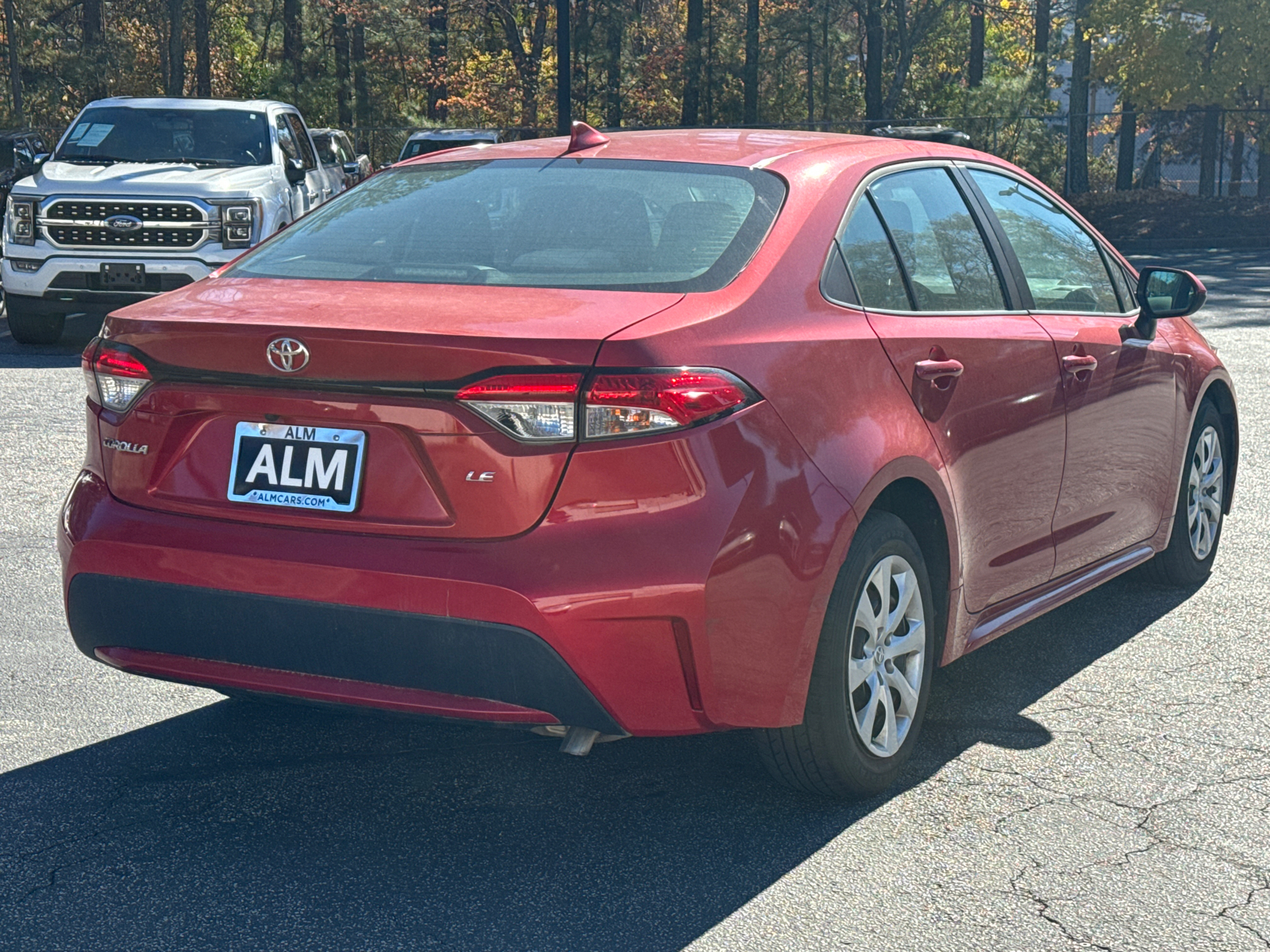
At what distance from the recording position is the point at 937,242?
4598mm

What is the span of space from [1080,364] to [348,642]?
2582mm

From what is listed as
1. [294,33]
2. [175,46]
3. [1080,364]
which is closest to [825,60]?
[294,33]

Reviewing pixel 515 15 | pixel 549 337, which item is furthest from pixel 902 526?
pixel 515 15

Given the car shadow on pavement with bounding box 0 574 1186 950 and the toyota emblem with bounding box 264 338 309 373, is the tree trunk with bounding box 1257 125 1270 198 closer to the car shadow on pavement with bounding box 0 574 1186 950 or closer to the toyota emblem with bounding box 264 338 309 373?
the car shadow on pavement with bounding box 0 574 1186 950

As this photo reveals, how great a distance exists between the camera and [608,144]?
15.1 ft

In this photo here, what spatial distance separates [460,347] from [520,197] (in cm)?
95

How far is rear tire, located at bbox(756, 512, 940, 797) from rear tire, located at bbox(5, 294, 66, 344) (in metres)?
10.8

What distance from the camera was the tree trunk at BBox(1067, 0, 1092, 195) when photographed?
3244 cm

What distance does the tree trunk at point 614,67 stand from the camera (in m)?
42.5

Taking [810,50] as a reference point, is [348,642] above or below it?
below

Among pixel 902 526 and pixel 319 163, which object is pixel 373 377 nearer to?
pixel 902 526

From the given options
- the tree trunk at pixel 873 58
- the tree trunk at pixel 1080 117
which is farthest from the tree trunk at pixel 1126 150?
the tree trunk at pixel 873 58

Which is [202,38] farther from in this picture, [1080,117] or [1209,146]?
[1209,146]

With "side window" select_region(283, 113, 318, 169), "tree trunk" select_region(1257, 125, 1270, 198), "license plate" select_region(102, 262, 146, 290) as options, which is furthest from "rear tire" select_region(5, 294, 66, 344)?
"tree trunk" select_region(1257, 125, 1270, 198)
